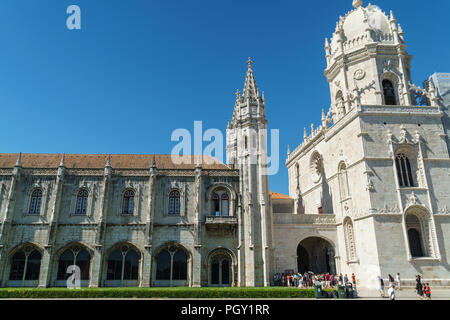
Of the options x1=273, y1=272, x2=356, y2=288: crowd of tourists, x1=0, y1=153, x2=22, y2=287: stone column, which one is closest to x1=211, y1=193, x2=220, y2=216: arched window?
x1=273, y1=272, x2=356, y2=288: crowd of tourists

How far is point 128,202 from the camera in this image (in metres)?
31.8

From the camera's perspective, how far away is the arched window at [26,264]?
29250mm

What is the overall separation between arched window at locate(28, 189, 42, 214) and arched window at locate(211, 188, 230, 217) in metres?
15.9

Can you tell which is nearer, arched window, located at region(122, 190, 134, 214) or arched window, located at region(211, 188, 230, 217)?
arched window, located at region(122, 190, 134, 214)

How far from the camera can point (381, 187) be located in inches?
1156

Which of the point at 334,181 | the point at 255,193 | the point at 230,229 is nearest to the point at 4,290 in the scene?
the point at 230,229

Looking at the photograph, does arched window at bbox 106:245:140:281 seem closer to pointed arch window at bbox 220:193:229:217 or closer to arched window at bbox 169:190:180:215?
arched window at bbox 169:190:180:215

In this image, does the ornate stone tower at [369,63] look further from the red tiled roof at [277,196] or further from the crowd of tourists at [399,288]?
the crowd of tourists at [399,288]

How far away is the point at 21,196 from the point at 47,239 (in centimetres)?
499

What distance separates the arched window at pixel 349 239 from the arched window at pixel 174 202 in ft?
52.8

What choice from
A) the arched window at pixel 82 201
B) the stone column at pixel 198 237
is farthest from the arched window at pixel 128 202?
the stone column at pixel 198 237

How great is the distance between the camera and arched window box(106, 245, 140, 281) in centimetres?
2988

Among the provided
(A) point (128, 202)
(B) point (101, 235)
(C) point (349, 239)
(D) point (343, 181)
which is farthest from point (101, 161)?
(C) point (349, 239)
